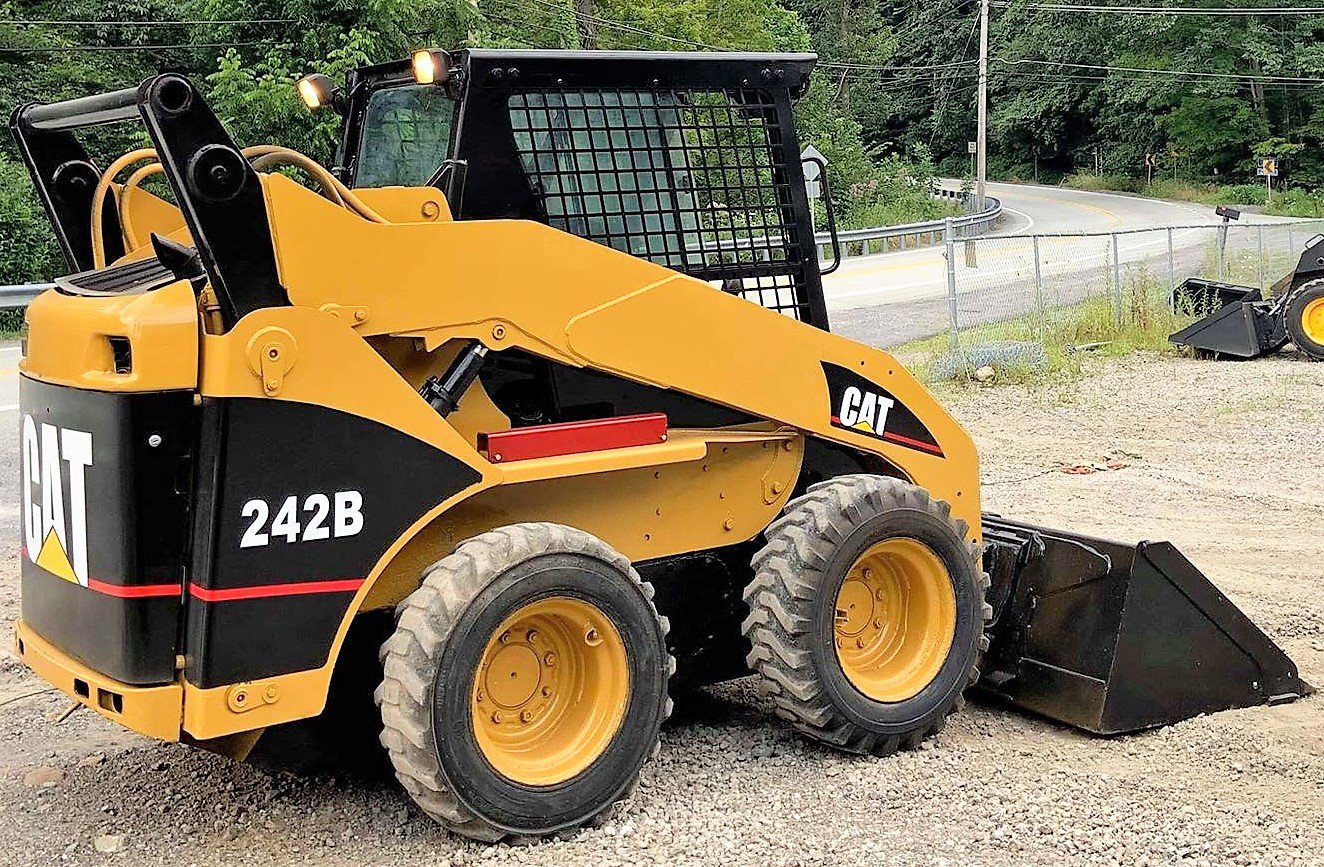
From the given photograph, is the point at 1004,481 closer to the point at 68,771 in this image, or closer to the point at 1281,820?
the point at 1281,820

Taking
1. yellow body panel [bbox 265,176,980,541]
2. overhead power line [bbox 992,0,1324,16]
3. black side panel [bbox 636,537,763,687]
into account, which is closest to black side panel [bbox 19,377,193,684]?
yellow body panel [bbox 265,176,980,541]

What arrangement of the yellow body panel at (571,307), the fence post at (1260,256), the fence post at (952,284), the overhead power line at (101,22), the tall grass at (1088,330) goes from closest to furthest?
the yellow body panel at (571,307) → the fence post at (952,284) → the tall grass at (1088,330) → the fence post at (1260,256) → the overhead power line at (101,22)

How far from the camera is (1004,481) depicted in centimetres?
933

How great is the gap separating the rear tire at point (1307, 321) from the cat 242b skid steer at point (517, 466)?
9.59 metres

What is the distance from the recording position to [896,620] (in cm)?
491

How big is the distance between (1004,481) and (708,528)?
16.9 feet

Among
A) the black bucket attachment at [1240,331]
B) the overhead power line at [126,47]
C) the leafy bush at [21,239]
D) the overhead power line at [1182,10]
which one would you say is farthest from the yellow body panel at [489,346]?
the overhead power line at [1182,10]

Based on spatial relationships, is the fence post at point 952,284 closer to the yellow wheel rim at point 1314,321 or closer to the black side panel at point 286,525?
the yellow wheel rim at point 1314,321

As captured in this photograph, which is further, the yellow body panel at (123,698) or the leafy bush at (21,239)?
the leafy bush at (21,239)

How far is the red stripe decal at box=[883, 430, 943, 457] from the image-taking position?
16.1 ft

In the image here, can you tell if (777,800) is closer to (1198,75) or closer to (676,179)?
(676,179)

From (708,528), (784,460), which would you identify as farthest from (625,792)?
(784,460)

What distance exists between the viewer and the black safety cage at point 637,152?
171 inches

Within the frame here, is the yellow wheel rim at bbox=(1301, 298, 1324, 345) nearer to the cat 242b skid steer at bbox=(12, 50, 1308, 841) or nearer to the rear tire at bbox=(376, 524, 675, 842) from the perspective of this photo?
the cat 242b skid steer at bbox=(12, 50, 1308, 841)
